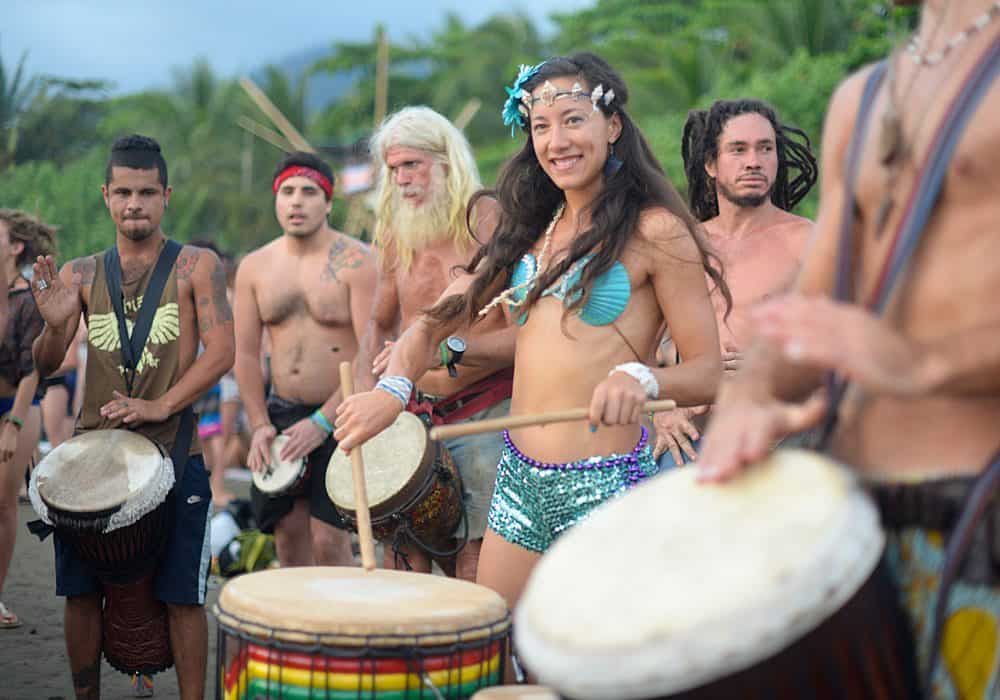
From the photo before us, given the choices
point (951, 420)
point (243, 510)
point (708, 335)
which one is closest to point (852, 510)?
point (951, 420)

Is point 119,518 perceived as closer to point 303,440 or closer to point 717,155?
point 303,440

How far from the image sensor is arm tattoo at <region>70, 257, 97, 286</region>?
539 centimetres

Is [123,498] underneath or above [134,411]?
underneath

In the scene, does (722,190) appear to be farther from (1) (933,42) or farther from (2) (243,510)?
(2) (243,510)

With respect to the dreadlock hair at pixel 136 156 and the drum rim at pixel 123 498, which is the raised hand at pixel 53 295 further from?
the drum rim at pixel 123 498

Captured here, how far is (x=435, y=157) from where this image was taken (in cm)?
600

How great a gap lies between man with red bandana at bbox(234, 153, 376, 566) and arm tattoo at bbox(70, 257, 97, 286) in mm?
1332

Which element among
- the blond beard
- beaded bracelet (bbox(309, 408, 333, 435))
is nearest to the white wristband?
the blond beard

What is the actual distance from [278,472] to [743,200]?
101 inches

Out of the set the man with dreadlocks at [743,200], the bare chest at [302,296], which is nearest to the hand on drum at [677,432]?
the man with dreadlocks at [743,200]

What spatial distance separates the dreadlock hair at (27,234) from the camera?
7309 millimetres

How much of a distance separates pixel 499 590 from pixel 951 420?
195 cm

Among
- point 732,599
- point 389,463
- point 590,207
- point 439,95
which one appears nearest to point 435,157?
point 389,463

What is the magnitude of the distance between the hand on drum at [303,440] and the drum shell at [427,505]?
94 cm
